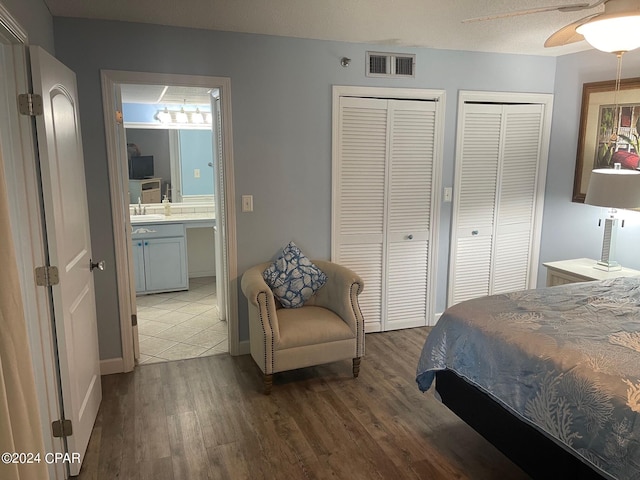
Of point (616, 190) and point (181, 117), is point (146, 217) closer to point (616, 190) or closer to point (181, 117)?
point (181, 117)

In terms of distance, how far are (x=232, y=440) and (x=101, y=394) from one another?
3.43ft

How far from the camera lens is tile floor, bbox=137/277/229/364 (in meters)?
3.87

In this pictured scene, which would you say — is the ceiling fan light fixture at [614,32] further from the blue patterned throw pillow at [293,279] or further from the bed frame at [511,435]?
the blue patterned throw pillow at [293,279]

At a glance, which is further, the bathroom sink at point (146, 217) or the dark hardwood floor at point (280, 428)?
the bathroom sink at point (146, 217)

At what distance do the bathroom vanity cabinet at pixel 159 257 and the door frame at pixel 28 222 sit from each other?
118 inches

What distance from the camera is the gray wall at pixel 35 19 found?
202cm

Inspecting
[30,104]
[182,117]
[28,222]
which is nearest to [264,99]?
[30,104]

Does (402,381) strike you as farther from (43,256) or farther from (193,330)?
(43,256)

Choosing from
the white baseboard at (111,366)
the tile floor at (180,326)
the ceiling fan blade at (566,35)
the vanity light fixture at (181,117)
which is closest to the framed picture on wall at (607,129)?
the ceiling fan blade at (566,35)

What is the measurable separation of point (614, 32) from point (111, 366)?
3530 millimetres

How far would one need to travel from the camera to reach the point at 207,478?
7.74 ft

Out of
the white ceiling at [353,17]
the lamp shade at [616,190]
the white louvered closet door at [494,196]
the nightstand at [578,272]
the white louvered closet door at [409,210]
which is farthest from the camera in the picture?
the white louvered closet door at [494,196]

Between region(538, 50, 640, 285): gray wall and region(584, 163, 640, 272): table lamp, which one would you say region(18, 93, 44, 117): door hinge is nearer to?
region(584, 163, 640, 272): table lamp

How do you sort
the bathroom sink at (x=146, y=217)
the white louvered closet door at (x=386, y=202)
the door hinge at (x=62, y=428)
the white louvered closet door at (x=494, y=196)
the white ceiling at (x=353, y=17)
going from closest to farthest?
the door hinge at (x=62, y=428) → the white ceiling at (x=353, y=17) → the white louvered closet door at (x=386, y=202) → the white louvered closet door at (x=494, y=196) → the bathroom sink at (x=146, y=217)
